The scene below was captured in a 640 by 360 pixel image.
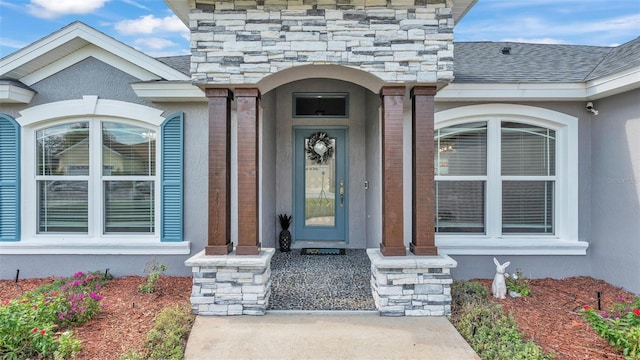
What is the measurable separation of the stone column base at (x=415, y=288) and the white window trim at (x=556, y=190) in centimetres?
140

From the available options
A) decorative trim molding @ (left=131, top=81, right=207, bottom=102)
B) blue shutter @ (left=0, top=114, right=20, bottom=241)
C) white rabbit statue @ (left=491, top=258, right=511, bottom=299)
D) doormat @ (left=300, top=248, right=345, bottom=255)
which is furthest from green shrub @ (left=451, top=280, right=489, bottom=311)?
blue shutter @ (left=0, top=114, right=20, bottom=241)

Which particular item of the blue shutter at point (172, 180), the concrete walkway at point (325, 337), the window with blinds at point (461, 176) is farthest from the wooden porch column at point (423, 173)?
the blue shutter at point (172, 180)

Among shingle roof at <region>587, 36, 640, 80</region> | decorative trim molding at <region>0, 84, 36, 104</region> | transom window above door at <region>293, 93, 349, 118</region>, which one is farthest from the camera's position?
transom window above door at <region>293, 93, 349, 118</region>

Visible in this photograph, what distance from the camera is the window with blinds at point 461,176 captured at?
16.9ft

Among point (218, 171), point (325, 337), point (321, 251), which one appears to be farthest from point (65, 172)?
point (325, 337)

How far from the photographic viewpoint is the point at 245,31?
379cm

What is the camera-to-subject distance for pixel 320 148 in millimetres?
6582

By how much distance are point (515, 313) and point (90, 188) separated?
609 centimetres

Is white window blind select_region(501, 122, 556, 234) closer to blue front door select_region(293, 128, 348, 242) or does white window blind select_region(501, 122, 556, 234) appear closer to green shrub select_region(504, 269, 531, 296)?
green shrub select_region(504, 269, 531, 296)

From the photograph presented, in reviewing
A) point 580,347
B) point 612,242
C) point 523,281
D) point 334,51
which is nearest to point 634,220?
point 612,242

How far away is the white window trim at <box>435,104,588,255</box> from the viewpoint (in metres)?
5.01

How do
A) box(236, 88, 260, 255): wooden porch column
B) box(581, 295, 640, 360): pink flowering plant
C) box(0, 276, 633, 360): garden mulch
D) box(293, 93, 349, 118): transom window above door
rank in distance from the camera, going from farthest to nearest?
box(293, 93, 349, 118): transom window above door → box(236, 88, 260, 255): wooden porch column → box(0, 276, 633, 360): garden mulch → box(581, 295, 640, 360): pink flowering plant

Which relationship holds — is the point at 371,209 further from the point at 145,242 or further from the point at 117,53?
the point at 117,53

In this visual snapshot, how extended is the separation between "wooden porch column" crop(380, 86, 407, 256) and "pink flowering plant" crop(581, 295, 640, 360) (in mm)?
1919
